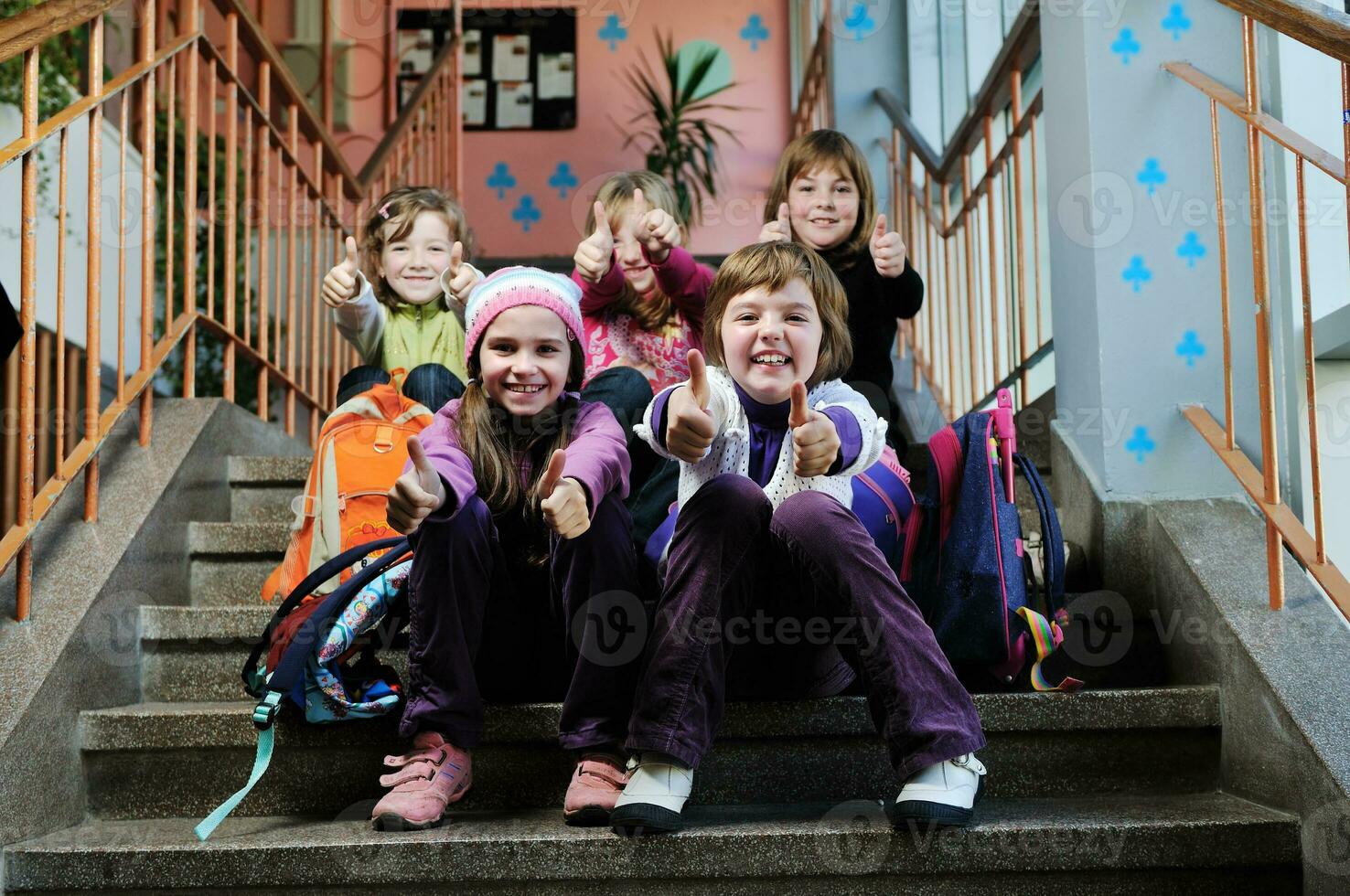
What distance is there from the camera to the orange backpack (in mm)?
1884

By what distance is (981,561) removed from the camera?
1631 mm

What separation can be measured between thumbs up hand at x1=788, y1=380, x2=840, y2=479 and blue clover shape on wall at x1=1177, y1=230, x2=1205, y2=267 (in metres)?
0.91

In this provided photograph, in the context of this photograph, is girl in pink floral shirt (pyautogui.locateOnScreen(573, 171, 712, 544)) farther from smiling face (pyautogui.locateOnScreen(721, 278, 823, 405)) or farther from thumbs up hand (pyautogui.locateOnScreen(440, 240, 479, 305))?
smiling face (pyautogui.locateOnScreen(721, 278, 823, 405))

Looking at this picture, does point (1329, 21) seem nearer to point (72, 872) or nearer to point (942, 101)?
point (72, 872)

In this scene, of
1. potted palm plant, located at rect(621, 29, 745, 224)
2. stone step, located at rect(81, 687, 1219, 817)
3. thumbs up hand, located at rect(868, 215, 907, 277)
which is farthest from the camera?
potted palm plant, located at rect(621, 29, 745, 224)

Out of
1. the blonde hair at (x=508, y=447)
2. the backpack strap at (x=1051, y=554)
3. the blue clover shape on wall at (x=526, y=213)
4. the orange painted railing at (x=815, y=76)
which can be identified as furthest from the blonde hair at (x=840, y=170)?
the blue clover shape on wall at (x=526, y=213)

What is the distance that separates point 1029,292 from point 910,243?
2.58 feet

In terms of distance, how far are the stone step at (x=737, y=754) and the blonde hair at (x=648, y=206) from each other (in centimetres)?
89

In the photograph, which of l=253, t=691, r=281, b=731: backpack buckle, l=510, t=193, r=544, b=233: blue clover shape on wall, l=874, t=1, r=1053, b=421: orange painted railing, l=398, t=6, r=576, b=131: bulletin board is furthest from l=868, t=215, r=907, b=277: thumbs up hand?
l=398, t=6, r=576, b=131: bulletin board

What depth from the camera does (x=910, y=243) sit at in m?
3.87

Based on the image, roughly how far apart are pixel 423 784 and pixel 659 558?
420 mm

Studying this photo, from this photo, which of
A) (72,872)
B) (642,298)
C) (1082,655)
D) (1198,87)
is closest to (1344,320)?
(1198,87)

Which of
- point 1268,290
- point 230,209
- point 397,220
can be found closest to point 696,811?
point 1268,290

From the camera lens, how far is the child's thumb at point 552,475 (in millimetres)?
1369
